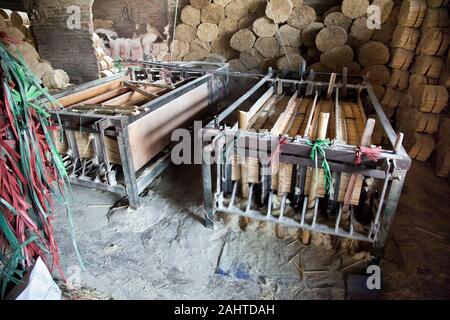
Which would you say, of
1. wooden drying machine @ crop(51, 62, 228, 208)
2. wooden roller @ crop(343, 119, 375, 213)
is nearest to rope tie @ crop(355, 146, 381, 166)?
wooden roller @ crop(343, 119, 375, 213)

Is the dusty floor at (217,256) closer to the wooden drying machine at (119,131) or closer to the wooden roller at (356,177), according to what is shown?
the wooden drying machine at (119,131)

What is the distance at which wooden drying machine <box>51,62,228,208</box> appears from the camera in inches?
113

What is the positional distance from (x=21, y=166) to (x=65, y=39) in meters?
6.62

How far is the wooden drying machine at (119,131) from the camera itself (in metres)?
2.86

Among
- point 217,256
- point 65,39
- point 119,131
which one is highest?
point 65,39

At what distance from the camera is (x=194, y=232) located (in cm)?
288

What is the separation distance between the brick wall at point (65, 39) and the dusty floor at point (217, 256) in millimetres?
5110

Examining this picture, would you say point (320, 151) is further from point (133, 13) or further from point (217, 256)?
point (133, 13)

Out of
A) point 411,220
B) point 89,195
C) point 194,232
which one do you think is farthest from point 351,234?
point 89,195

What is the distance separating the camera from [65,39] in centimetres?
712

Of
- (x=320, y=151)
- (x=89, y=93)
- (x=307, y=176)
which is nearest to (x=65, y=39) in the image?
(x=89, y=93)

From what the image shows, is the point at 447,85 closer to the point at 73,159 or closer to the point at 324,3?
the point at 324,3

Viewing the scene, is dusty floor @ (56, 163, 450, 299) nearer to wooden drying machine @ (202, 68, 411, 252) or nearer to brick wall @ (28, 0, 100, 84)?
wooden drying machine @ (202, 68, 411, 252)

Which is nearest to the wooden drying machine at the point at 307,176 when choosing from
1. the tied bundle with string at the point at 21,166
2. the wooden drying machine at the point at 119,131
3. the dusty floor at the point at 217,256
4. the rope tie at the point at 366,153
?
the rope tie at the point at 366,153
